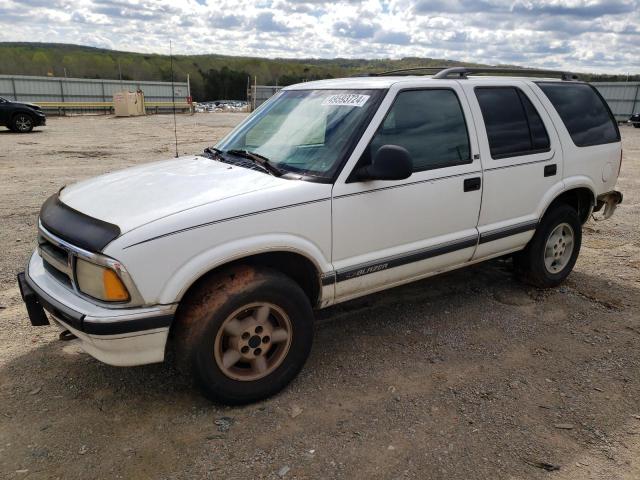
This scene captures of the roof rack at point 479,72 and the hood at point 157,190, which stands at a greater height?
the roof rack at point 479,72

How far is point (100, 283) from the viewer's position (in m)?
2.63

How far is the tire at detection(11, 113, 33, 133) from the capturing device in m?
19.4

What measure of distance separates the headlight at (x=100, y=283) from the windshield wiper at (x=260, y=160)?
1168 millimetres

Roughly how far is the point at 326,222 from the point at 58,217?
5.14 ft

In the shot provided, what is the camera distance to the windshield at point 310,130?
10.9 ft

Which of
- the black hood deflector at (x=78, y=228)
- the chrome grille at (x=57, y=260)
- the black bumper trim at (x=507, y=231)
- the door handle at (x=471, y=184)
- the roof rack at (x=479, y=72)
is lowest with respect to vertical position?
the black bumper trim at (x=507, y=231)

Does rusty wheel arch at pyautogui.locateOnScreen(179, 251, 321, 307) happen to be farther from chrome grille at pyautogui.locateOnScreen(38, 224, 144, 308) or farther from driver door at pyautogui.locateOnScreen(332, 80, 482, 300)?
chrome grille at pyautogui.locateOnScreen(38, 224, 144, 308)

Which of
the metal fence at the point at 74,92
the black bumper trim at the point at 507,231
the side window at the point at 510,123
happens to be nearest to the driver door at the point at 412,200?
the black bumper trim at the point at 507,231

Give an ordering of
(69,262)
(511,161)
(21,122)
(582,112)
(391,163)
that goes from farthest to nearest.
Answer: (21,122) → (582,112) → (511,161) → (391,163) → (69,262)

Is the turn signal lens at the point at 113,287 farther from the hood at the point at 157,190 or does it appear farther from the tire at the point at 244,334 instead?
the tire at the point at 244,334

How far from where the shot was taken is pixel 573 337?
402cm

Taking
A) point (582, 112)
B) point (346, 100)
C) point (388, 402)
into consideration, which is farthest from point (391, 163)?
point (582, 112)

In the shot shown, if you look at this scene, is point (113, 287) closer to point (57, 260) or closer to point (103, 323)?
point (103, 323)

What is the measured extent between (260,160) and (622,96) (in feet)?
119
